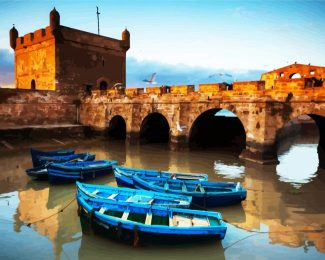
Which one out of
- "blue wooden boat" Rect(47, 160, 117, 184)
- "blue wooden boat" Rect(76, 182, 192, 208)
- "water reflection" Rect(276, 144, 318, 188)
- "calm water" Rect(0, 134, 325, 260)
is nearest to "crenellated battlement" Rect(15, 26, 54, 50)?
"calm water" Rect(0, 134, 325, 260)

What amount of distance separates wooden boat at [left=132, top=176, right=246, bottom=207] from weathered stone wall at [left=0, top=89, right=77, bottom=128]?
14483 mm

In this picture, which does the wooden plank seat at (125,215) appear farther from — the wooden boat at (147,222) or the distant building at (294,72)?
the distant building at (294,72)

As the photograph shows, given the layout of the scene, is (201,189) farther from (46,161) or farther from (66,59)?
(66,59)

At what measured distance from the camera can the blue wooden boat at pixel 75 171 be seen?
1065 centimetres

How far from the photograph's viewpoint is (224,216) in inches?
323

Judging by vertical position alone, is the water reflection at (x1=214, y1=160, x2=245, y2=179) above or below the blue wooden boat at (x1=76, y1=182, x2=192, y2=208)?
below

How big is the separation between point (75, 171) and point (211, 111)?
11.4 meters

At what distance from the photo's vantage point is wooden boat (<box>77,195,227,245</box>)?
20.2 ft

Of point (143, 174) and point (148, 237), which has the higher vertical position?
point (143, 174)

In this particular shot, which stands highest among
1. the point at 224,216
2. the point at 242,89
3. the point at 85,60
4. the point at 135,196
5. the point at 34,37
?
the point at 34,37

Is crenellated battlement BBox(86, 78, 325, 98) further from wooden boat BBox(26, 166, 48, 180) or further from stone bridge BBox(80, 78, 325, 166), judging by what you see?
wooden boat BBox(26, 166, 48, 180)

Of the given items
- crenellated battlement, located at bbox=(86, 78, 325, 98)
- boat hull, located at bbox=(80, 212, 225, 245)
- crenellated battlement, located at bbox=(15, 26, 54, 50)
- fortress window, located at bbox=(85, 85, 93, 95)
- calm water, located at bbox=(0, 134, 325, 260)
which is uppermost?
crenellated battlement, located at bbox=(15, 26, 54, 50)

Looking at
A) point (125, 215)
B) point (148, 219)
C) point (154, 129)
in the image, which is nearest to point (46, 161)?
point (125, 215)

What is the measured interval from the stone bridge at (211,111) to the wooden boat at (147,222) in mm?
8144
